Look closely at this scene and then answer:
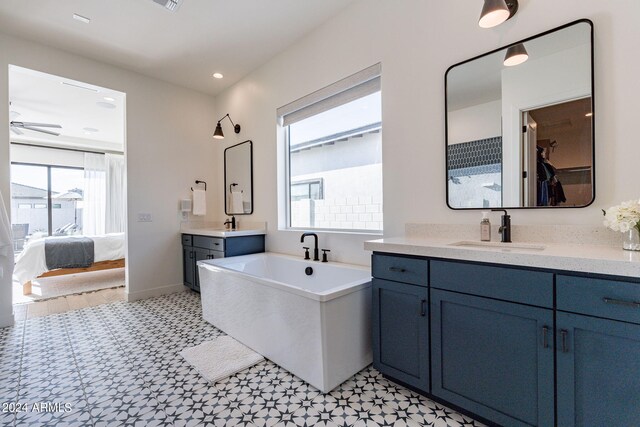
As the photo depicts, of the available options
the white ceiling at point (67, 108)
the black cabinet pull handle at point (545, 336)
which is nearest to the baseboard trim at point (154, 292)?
the white ceiling at point (67, 108)

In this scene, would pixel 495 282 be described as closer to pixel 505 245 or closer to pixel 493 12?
pixel 505 245

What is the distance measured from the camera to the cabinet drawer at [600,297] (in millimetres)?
1031

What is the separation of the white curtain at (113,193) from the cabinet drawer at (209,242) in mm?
4593

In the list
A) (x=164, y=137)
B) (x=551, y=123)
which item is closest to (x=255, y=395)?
(x=551, y=123)

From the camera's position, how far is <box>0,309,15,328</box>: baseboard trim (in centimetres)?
276

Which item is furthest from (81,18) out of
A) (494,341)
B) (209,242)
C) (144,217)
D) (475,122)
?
(494,341)

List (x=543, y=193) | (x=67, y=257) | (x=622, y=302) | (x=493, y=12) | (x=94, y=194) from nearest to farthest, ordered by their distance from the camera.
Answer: (x=622, y=302)
(x=493, y=12)
(x=543, y=193)
(x=67, y=257)
(x=94, y=194)

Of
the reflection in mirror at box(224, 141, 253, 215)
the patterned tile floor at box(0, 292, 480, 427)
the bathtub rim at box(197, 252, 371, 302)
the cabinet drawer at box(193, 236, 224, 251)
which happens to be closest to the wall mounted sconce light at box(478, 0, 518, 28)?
the bathtub rim at box(197, 252, 371, 302)

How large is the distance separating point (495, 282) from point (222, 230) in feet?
10.7

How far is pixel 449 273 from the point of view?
1.50m

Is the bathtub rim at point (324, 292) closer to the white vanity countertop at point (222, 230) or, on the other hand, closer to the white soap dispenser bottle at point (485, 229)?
the white vanity countertop at point (222, 230)

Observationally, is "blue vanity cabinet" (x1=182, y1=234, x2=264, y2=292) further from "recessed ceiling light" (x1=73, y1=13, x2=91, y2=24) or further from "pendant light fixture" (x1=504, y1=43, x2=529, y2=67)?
"pendant light fixture" (x1=504, y1=43, x2=529, y2=67)

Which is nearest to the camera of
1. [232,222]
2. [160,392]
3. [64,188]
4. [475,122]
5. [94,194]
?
[160,392]

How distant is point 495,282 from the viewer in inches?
53.1
